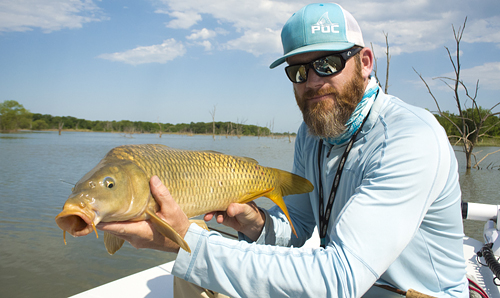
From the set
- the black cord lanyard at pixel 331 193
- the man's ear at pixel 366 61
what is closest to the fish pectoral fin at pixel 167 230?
the black cord lanyard at pixel 331 193

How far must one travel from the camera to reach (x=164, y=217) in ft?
4.97

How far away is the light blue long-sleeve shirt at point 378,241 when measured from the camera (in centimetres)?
127

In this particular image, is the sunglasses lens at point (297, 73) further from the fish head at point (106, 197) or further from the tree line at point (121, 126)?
the tree line at point (121, 126)

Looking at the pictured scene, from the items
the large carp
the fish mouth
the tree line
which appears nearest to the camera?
the fish mouth

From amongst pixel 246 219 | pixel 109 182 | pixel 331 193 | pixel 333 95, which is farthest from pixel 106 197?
pixel 333 95

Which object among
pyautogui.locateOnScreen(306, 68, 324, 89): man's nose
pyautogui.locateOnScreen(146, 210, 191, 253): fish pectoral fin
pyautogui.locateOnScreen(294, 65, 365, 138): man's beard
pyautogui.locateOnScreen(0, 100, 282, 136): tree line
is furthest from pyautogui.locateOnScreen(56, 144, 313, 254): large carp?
pyautogui.locateOnScreen(0, 100, 282, 136): tree line

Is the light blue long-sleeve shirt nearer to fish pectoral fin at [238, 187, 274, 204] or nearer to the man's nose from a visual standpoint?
the man's nose

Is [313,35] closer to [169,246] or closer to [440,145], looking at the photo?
[440,145]

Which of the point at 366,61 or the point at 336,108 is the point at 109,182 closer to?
the point at 336,108

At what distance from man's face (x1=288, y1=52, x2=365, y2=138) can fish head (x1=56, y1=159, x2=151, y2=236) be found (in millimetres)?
1101

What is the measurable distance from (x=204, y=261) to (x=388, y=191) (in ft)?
2.92

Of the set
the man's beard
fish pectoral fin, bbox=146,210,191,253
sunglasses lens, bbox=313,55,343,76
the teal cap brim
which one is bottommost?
fish pectoral fin, bbox=146,210,191,253

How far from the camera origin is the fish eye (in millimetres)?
1424

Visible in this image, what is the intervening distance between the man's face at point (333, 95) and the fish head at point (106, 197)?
3.61ft
